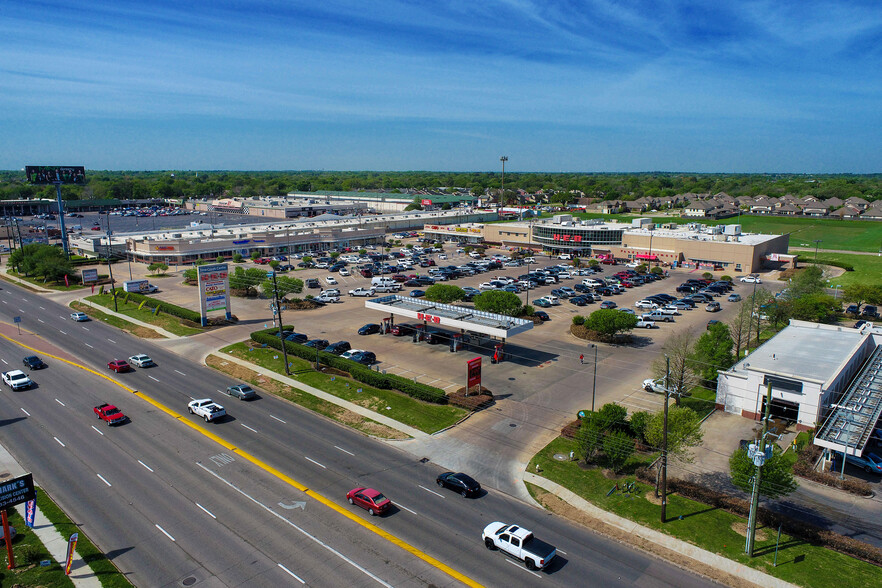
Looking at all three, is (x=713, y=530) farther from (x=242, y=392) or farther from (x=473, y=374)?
(x=242, y=392)

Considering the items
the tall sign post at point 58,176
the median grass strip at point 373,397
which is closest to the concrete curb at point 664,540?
the median grass strip at point 373,397

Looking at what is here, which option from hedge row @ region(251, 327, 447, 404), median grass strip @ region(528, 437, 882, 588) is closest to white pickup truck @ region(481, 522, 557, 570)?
median grass strip @ region(528, 437, 882, 588)

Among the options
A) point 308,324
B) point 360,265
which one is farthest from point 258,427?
point 360,265

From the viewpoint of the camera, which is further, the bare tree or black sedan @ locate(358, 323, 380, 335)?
black sedan @ locate(358, 323, 380, 335)

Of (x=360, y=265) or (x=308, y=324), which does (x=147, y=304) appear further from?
(x=360, y=265)

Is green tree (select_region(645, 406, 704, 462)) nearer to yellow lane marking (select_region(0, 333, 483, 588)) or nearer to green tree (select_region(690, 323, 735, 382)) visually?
green tree (select_region(690, 323, 735, 382))

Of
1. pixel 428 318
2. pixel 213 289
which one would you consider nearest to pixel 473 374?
pixel 428 318
